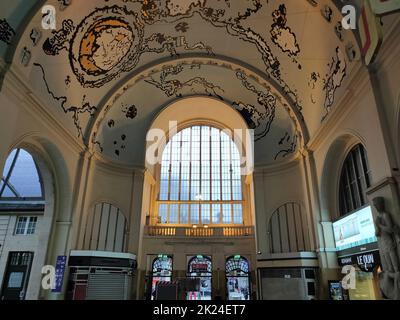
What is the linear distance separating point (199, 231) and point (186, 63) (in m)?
8.93

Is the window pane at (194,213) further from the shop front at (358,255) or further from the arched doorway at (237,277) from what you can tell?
the shop front at (358,255)

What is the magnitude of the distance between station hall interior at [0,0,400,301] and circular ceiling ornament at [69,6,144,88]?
2.2 inches

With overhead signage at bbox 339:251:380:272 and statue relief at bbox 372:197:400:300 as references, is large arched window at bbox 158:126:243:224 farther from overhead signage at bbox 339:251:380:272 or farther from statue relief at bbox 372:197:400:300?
statue relief at bbox 372:197:400:300

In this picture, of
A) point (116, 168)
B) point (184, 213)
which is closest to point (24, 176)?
→ point (116, 168)

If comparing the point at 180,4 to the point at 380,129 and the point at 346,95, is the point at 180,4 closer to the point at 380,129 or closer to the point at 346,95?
the point at 346,95

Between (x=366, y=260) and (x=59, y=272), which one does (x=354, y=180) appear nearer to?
(x=366, y=260)

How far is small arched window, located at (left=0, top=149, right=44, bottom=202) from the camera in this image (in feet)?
49.4

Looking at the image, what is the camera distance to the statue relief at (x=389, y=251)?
6.25m

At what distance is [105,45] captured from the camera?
38.1 feet

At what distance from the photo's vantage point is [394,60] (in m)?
6.72

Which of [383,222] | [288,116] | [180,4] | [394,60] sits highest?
[180,4]

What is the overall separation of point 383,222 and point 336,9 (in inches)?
251
